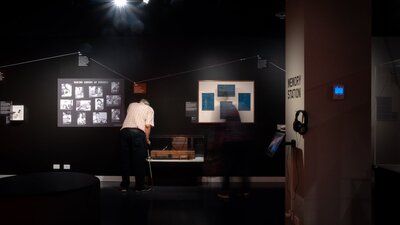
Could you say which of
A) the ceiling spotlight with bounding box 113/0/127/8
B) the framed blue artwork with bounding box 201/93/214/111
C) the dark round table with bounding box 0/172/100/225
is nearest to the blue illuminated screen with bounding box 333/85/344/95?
the dark round table with bounding box 0/172/100/225

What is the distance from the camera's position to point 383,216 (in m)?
2.72

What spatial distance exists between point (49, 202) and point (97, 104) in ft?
15.7

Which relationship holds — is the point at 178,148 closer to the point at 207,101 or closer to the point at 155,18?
the point at 207,101

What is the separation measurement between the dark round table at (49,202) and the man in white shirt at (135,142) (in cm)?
337

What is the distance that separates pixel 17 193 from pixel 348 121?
3.13 metres

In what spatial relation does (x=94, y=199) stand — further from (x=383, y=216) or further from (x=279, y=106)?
(x=279, y=106)

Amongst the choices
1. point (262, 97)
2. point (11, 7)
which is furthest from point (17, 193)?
point (262, 97)

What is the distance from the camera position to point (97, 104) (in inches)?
257

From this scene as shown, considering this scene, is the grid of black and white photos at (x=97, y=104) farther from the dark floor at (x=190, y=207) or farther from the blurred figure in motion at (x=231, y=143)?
the blurred figure in motion at (x=231, y=143)

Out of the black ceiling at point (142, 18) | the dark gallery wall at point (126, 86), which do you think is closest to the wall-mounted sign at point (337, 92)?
the black ceiling at point (142, 18)

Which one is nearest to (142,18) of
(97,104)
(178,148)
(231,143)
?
(97,104)

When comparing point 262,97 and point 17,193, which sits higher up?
point 262,97

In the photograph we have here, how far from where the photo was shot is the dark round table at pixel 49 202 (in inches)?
76.1

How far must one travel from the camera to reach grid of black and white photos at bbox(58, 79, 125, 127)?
21.4ft
